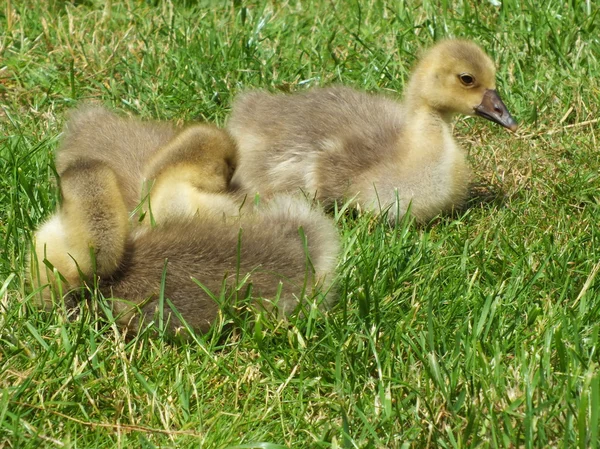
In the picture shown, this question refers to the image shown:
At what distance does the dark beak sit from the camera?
3.92 m

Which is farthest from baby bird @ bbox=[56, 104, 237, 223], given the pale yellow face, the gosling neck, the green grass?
the pale yellow face

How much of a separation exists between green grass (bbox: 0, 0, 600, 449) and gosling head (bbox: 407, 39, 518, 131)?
0.31 metres

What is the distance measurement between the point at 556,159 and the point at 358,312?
5.34 ft

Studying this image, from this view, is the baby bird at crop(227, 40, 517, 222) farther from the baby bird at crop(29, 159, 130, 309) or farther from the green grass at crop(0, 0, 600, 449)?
the baby bird at crop(29, 159, 130, 309)

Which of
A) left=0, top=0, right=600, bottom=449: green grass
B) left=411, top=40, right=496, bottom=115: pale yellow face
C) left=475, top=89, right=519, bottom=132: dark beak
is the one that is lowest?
left=0, top=0, right=600, bottom=449: green grass

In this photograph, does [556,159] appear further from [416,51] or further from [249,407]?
[249,407]

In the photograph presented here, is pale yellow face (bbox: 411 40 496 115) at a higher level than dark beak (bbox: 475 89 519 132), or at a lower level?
higher

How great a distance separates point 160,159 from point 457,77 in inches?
46.8

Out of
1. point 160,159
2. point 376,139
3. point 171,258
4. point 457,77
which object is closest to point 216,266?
point 171,258

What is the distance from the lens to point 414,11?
16.5 ft

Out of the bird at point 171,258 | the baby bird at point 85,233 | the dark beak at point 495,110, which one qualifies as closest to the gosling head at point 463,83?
the dark beak at point 495,110

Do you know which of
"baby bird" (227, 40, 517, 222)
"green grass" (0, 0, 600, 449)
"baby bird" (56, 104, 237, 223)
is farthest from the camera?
"baby bird" (227, 40, 517, 222)

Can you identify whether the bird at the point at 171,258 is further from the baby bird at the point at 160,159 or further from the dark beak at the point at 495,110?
the dark beak at the point at 495,110

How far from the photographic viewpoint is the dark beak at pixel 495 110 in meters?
3.92
